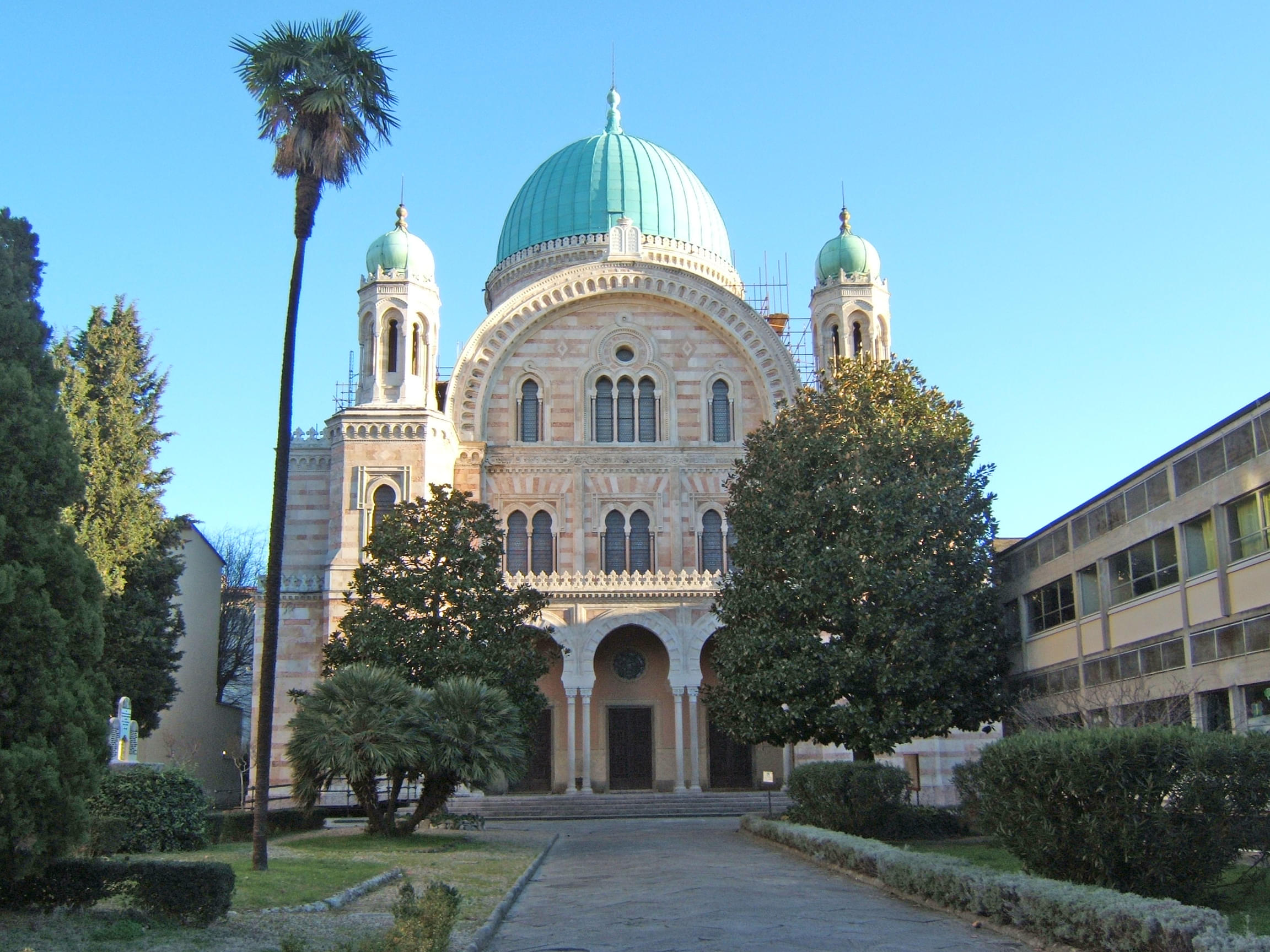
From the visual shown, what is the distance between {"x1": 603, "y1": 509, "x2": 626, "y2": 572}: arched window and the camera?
38906 millimetres

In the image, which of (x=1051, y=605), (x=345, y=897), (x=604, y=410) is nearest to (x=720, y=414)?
(x=604, y=410)

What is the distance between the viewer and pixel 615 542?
3916 centimetres

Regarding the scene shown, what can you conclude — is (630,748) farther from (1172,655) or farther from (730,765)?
(1172,655)

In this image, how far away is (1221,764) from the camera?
41.0 feet

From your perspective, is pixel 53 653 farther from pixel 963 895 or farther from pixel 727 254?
pixel 727 254

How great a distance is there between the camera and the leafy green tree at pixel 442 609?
28297 millimetres

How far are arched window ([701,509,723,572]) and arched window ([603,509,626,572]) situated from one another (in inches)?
94.6

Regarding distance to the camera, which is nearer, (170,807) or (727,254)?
(170,807)

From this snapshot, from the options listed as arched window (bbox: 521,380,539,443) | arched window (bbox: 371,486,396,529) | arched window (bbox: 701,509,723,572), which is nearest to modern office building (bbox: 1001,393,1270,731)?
arched window (bbox: 701,509,723,572)

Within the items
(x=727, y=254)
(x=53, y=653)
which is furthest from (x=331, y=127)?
(x=727, y=254)

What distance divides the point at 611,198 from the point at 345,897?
33.7 metres

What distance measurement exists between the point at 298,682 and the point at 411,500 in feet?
19.6

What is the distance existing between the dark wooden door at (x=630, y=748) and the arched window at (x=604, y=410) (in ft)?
27.5

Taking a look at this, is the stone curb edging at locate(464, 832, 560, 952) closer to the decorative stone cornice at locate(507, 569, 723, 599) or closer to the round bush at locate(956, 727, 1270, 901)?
the round bush at locate(956, 727, 1270, 901)
